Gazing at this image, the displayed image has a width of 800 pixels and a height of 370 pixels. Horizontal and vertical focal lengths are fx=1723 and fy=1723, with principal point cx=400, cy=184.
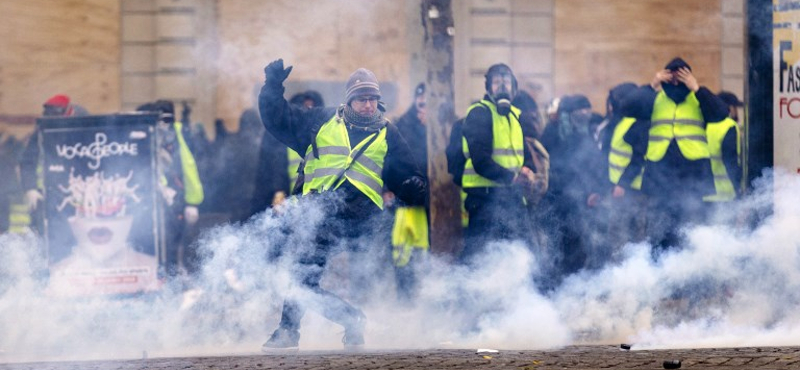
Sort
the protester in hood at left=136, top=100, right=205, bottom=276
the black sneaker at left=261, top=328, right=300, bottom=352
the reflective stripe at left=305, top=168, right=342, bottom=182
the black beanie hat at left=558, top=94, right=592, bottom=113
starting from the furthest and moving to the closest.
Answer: the black beanie hat at left=558, top=94, right=592, bottom=113 < the protester in hood at left=136, top=100, right=205, bottom=276 < the reflective stripe at left=305, top=168, right=342, bottom=182 < the black sneaker at left=261, top=328, right=300, bottom=352

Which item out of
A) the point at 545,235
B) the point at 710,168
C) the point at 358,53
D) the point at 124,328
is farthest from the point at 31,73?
the point at 710,168

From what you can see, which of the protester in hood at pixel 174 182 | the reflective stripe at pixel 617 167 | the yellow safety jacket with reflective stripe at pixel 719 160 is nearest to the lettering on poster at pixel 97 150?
the protester in hood at pixel 174 182

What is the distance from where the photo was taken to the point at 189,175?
43.1ft

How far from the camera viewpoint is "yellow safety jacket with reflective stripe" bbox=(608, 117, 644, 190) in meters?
12.2

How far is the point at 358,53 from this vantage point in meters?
13.1

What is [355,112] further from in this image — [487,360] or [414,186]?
[487,360]

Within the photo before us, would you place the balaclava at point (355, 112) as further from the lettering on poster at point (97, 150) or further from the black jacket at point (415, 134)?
the lettering on poster at point (97, 150)

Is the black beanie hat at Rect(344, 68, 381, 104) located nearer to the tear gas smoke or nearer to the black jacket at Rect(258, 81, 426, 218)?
the black jacket at Rect(258, 81, 426, 218)

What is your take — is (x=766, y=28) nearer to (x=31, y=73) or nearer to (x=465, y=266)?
(x=465, y=266)

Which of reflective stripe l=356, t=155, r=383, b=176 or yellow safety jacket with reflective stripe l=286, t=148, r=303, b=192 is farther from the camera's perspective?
yellow safety jacket with reflective stripe l=286, t=148, r=303, b=192

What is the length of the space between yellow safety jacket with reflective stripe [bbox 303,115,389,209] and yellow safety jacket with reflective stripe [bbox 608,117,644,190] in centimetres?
262

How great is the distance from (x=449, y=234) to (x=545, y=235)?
0.85m

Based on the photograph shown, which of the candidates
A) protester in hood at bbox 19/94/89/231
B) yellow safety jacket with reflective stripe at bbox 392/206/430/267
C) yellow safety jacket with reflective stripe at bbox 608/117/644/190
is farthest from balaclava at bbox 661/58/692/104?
protester in hood at bbox 19/94/89/231

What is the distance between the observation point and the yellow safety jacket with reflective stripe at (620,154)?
12.2 m
